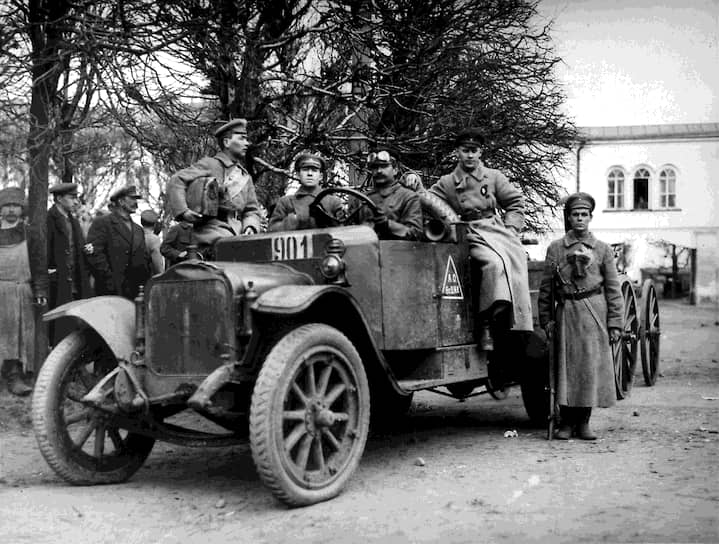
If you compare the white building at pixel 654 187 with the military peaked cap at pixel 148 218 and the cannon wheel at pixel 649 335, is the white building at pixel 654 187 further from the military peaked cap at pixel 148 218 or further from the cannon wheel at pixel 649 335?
the military peaked cap at pixel 148 218

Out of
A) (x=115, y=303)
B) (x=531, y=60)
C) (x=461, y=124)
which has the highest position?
(x=531, y=60)

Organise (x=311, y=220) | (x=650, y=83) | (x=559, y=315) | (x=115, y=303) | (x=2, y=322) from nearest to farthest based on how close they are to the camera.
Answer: (x=115, y=303)
(x=311, y=220)
(x=559, y=315)
(x=2, y=322)
(x=650, y=83)

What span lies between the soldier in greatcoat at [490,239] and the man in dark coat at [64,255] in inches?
154

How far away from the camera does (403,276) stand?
5609mm

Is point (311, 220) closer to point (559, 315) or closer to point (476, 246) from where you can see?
point (476, 246)

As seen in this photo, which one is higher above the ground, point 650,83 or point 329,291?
point 650,83

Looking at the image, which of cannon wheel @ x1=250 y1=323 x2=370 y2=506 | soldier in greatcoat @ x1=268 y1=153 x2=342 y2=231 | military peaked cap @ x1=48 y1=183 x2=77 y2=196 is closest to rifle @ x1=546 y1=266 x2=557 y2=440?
soldier in greatcoat @ x1=268 y1=153 x2=342 y2=231

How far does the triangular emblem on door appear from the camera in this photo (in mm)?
6000

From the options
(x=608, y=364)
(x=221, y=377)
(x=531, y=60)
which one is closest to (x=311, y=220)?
(x=221, y=377)

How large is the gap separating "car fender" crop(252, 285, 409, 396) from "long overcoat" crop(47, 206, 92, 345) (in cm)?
449

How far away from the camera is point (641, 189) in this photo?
32.4 m

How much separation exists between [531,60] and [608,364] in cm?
871

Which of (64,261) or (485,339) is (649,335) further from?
(64,261)

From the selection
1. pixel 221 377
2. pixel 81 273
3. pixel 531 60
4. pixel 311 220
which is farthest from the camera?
pixel 531 60
